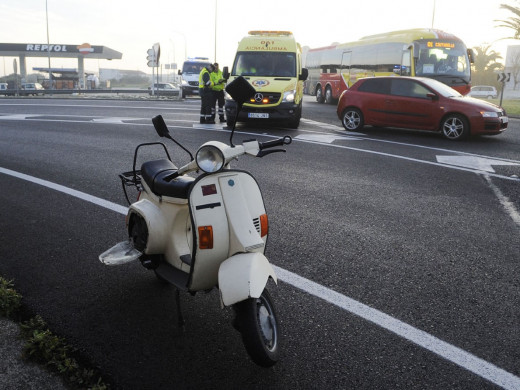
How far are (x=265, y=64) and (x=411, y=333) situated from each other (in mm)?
12727

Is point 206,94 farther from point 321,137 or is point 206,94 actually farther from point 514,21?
point 514,21

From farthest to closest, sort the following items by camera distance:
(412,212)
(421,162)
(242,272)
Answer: (421,162) < (412,212) < (242,272)

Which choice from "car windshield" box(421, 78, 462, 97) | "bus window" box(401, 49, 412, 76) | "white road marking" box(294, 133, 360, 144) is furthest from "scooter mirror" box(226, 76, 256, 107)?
"bus window" box(401, 49, 412, 76)

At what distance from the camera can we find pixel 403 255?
14.9ft

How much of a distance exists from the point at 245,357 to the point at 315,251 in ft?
5.92

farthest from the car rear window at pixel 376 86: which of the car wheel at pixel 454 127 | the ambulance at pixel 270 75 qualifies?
the car wheel at pixel 454 127

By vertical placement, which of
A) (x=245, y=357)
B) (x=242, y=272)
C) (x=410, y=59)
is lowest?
(x=245, y=357)

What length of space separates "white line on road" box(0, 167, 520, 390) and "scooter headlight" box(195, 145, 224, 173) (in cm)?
135

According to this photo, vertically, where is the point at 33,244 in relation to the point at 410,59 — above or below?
below

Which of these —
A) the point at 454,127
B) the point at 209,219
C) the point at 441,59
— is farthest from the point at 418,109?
the point at 209,219

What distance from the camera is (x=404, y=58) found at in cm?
2047

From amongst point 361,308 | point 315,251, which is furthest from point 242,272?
point 315,251

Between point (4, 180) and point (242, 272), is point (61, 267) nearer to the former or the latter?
point (242, 272)

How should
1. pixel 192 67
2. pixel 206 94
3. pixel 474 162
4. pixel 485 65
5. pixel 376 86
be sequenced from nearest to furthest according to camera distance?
pixel 474 162
pixel 376 86
pixel 206 94
pixel 192 67
pixel 485 65
